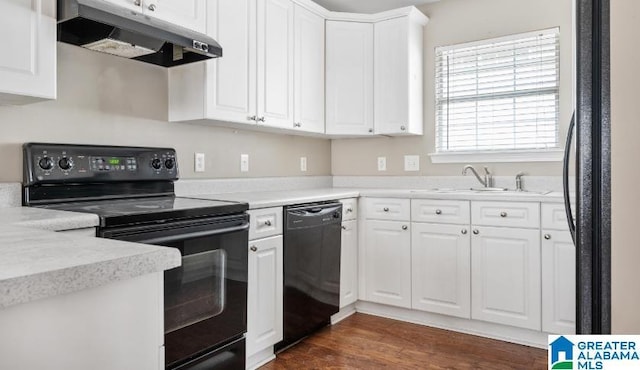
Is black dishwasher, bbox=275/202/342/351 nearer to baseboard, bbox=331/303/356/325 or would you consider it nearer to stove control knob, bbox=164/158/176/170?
baseboard, bbox=331/303/356/325

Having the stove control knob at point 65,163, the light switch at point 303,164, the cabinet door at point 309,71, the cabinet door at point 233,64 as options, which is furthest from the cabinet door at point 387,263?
the stove control knob at point 65,163

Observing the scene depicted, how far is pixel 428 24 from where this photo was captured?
3572 millimetres

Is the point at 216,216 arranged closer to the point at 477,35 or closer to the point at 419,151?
the point at 419,151

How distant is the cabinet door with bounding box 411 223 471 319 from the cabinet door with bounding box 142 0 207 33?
184 cm

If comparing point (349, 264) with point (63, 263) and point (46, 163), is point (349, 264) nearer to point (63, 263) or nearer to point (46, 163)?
point (46, 163)

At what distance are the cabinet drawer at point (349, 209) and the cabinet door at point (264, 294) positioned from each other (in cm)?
72

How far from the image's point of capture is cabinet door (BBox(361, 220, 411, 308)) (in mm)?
3043

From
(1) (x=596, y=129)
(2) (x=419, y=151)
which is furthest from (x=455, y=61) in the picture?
(1) (x=596, y=129)

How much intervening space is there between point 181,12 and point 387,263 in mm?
2045

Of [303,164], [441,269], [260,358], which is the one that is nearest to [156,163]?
[260,358]

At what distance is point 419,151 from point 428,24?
1.03 meters

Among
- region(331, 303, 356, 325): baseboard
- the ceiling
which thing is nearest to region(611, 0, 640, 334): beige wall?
region(331, 303, 356, 325): baseboard

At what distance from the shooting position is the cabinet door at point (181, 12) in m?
2.08

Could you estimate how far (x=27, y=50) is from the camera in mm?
1617
